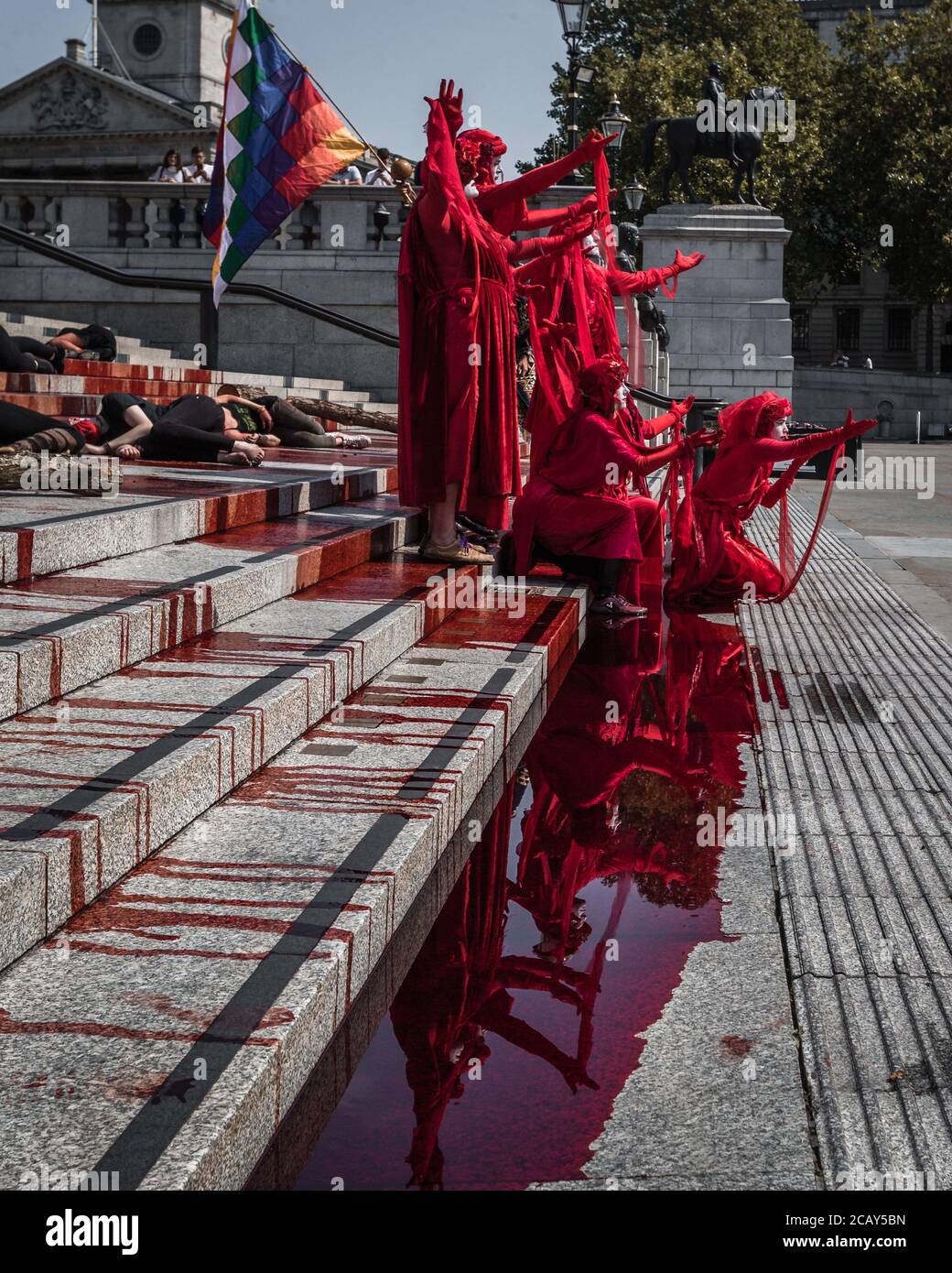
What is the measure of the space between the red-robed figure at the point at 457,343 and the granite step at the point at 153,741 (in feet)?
5.11

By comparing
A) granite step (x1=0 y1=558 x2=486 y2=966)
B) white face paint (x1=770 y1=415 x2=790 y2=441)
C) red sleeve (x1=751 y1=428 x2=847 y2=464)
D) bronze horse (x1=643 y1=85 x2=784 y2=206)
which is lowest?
granite step (x1=0 y1=558 x2=486 y2=966)

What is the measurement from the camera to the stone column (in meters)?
27.6

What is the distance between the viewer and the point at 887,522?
15.4 m

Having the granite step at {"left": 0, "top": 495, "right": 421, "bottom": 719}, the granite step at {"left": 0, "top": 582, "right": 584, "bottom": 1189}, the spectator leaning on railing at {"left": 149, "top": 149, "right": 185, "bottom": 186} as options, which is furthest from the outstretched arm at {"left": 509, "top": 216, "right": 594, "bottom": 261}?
the spectator leaning on railing at {"left": 149, "top": 149, "right": 185, "bottom": 186}

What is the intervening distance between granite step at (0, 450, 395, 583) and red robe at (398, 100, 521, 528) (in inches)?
34.4

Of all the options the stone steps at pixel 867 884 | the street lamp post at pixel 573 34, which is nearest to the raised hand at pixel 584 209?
the stone steps at pixel 867 884

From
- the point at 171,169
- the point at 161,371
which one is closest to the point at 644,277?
the point at 161,371

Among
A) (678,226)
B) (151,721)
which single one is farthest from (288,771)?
(678,226)

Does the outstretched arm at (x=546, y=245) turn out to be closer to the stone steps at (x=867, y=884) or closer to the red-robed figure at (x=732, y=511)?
the red-robed figure at (x=732, y=511)

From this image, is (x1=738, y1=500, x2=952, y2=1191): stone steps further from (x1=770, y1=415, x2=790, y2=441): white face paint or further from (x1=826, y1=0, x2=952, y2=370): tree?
(x1=826, y1=0, x2=952, y2=370): tree

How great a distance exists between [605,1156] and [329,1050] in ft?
2.00

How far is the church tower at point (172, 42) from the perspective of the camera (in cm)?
6650

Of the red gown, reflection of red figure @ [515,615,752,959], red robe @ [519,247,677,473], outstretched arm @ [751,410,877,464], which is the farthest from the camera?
the red gown

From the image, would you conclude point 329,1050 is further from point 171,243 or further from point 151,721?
point 171,243
